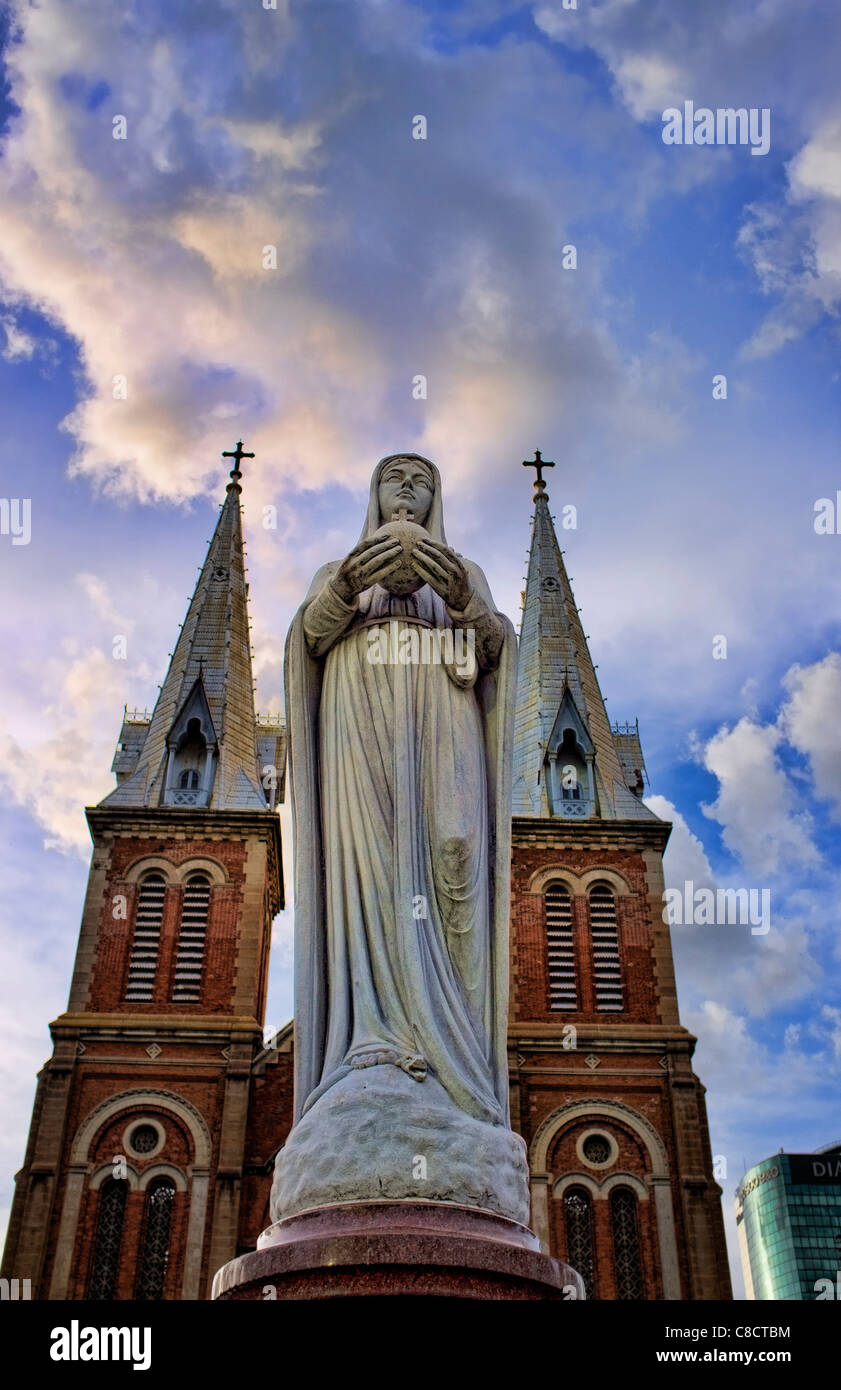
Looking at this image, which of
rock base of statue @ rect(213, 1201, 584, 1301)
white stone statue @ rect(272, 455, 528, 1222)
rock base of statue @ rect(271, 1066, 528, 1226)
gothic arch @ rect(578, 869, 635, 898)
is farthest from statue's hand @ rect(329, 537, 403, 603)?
gothic arch @ rect(578, 869, 635, 898)

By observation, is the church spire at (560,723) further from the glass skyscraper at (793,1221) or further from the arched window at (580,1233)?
the glass skyscraper at (793,1221)

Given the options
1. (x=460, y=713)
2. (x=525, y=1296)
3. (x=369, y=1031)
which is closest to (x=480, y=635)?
(x=460, y=713)

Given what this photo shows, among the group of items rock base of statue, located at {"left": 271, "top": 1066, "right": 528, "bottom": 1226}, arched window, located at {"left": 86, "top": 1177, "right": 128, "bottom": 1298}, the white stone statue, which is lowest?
rock base of statue, located at {"left": 271, "top": 1066, "right": 528, "bottom": 1226}

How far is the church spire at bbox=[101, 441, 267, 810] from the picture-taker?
108 ft

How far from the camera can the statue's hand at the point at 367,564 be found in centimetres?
545

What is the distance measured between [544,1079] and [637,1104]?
209 centimetres

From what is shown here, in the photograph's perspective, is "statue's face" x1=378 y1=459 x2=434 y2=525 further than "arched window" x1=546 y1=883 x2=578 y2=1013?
No

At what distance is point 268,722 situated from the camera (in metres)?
41.1

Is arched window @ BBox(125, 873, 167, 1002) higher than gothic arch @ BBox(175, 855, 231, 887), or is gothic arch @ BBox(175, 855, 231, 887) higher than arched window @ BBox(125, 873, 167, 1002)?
gothic arch @ BBox(175, 855, 231, 887)

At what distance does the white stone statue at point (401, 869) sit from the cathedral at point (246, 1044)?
21.4m

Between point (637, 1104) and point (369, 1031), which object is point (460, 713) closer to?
point (369, 1031)

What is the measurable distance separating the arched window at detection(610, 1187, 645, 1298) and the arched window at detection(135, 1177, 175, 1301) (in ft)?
29.8

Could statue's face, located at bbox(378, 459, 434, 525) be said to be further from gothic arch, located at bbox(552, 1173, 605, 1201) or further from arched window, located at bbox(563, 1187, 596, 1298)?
gothic arch, located at bbox(552, 1173, 605, 1201)

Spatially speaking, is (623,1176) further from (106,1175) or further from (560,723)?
(560,723)
